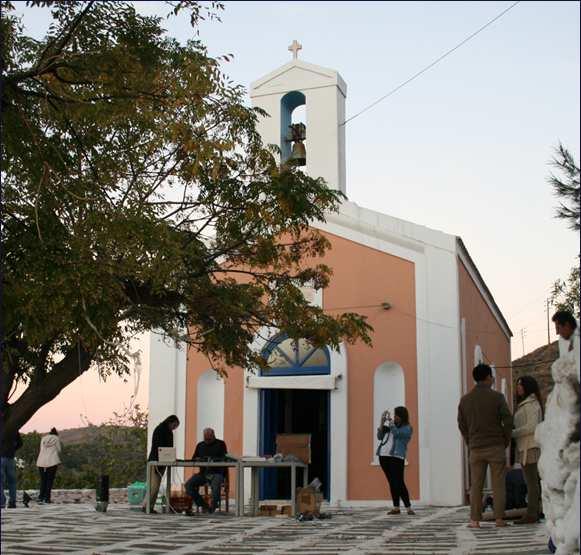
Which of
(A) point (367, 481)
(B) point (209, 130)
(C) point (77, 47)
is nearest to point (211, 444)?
(A) point (367, 481)

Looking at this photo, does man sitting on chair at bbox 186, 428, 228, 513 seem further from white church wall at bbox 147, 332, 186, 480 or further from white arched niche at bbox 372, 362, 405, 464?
white church wall at bbox 147, 332, 186, 480

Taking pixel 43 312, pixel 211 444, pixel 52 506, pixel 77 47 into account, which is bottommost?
pixel 52 506

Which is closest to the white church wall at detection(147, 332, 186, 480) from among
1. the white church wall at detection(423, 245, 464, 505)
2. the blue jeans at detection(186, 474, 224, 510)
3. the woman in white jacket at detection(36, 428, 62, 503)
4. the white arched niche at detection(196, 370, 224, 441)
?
the white arched niche at detection(196, 370, 224, 441)

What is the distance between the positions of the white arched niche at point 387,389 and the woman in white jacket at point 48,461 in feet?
19.7

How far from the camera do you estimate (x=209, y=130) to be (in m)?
9.51

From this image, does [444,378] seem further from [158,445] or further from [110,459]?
[110,459]

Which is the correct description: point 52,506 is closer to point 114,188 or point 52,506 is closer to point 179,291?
point 179,291

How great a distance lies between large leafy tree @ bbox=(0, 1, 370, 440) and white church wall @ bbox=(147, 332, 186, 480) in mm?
6569

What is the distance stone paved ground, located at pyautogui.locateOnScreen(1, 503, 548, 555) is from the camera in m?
8.72

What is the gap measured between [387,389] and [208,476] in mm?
4086

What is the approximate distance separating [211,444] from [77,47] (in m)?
8.00

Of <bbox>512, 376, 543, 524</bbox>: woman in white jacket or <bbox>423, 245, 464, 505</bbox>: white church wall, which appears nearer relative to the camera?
<bbox>512, 376, 543, 524</bbox>: woman in white jacket

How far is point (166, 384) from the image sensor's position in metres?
18.7

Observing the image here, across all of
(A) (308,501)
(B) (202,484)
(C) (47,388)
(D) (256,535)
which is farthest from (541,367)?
(C) (47,388)
